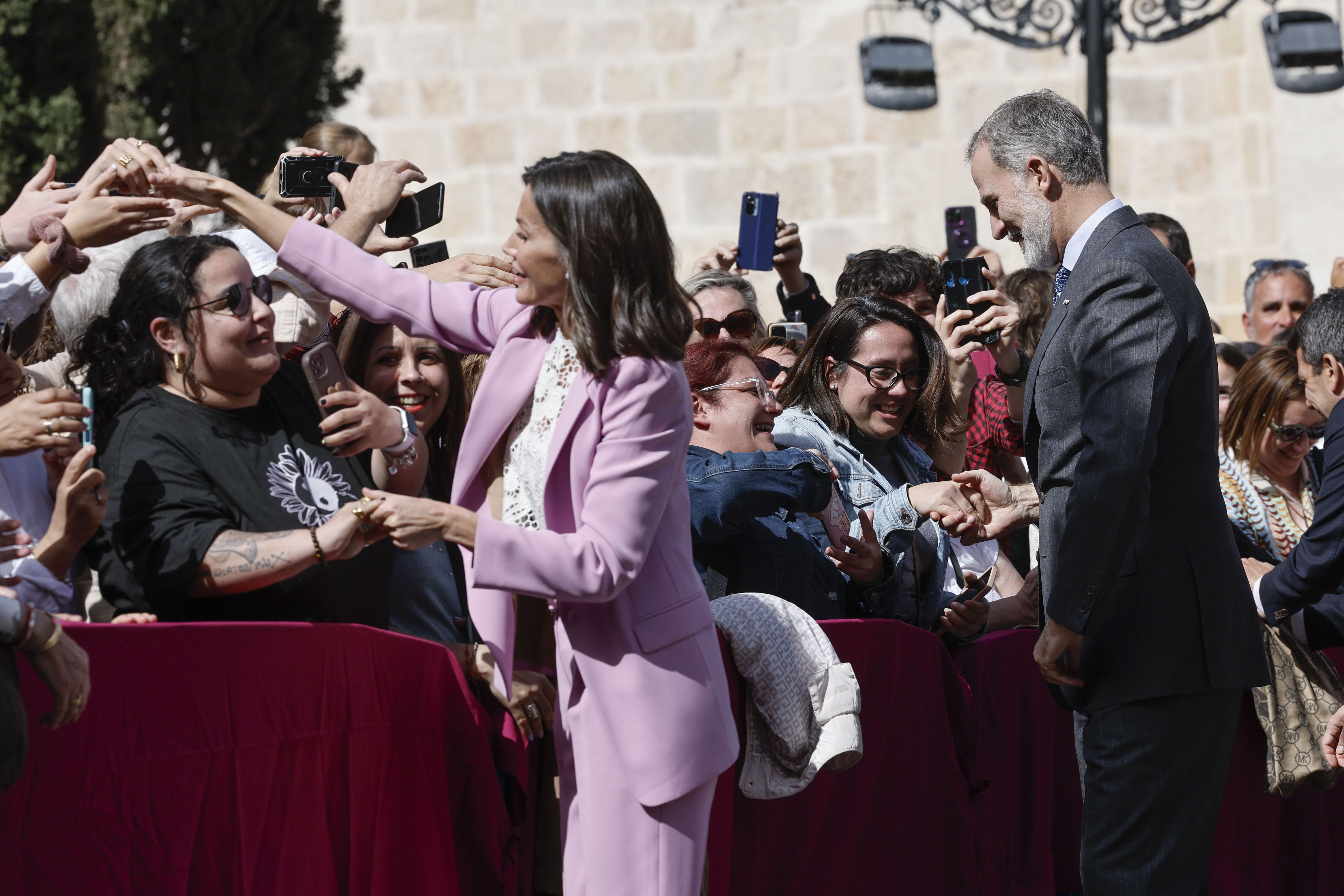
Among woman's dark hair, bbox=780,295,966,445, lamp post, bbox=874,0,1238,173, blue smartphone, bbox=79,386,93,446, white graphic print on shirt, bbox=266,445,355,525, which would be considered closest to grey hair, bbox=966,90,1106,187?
woman's dark hair, bbox=780,295,966,445

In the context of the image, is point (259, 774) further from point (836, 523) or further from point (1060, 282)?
point (1060, 282)

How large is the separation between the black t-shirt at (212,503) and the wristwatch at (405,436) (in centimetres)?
17

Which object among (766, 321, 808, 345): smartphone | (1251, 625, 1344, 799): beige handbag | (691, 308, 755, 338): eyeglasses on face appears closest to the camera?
(1251, 625, 1344, 799): beige handbag

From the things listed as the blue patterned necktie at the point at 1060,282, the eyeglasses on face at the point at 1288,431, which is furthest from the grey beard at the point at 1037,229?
the eyeglasses on face at the point at 1288,431

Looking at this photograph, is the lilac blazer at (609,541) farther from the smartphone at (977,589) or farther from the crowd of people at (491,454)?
the smartphone at (977,589)

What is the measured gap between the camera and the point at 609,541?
2770 millimetres

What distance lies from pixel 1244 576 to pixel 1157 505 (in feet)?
0.99

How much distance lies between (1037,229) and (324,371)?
5.50 ft

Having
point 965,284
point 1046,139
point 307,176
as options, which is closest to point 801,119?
point 965,284

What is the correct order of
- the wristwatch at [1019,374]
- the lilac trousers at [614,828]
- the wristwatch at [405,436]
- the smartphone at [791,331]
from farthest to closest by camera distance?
1. the smartphone at [791,331]
2. the wristwatch at [1019,374]
3. the wristwatch at [405,436]
4. the lilac trousers at [614,828]

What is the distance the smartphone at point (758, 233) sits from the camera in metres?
6.16

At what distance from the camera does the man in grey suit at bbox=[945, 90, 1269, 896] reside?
3.27 metres

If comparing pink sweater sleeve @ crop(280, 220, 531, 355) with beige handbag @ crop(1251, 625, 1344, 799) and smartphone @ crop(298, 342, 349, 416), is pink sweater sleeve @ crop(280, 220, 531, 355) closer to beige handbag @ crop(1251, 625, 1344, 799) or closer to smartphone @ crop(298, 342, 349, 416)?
smartphone @ crop(298, 342, 349, 416)

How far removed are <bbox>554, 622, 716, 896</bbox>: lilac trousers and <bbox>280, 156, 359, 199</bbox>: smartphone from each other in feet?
5.13
